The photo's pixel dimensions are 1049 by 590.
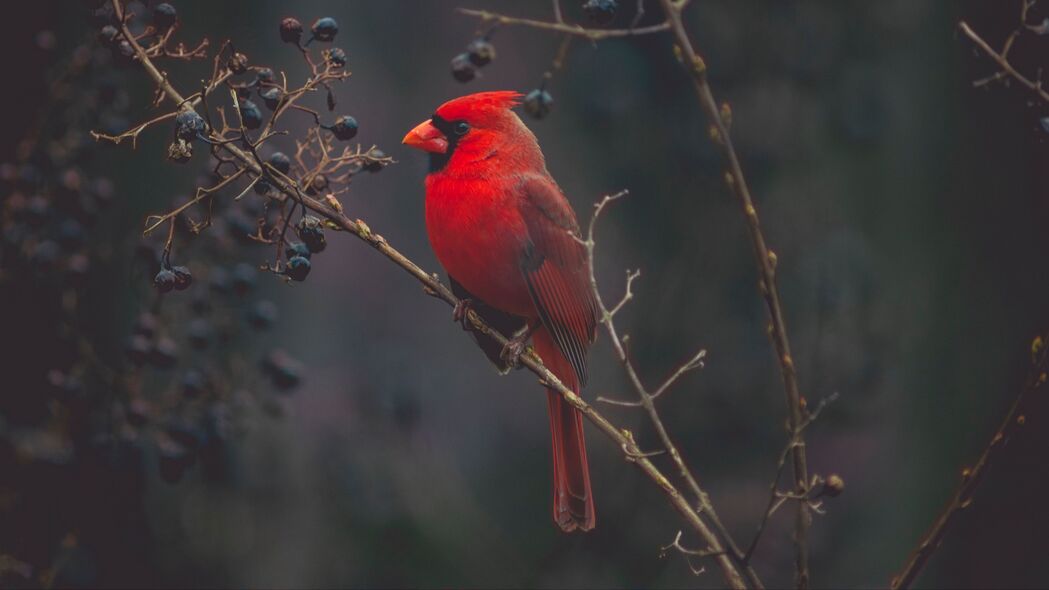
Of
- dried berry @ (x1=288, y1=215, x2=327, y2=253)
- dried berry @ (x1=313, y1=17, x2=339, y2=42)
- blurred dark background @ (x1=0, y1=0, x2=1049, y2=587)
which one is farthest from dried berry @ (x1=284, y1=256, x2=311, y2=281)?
blurred dark background @ (x1=0, y1=0, x2=1049, y2=587)

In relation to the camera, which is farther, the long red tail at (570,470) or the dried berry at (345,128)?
the long red tail at (570,470)

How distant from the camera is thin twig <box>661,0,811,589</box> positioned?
0.91 metres

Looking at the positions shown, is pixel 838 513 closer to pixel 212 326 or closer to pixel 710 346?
pixel 710 346

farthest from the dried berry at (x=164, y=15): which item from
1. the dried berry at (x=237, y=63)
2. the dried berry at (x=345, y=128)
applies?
the dried berry at (x=345, y=128)

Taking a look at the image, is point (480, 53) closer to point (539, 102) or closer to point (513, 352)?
point (539, 102)

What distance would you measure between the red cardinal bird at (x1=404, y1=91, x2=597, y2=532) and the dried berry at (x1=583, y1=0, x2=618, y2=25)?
0.35 metres

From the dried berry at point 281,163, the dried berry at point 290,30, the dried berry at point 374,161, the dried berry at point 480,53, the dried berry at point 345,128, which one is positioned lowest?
the dried berry at point 281,163

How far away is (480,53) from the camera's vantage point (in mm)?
960

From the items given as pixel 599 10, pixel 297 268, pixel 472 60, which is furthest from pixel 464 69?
pixel 297 268

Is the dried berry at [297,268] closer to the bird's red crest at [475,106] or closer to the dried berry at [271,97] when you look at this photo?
the dried berry at [271,97]

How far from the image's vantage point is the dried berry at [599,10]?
1006mm

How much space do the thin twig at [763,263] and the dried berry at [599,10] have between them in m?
0.07

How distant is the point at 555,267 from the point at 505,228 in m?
0.08

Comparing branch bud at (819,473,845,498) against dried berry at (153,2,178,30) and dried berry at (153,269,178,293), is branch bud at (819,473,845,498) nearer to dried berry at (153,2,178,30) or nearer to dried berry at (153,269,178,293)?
dried berry at (153,269,178,293)
